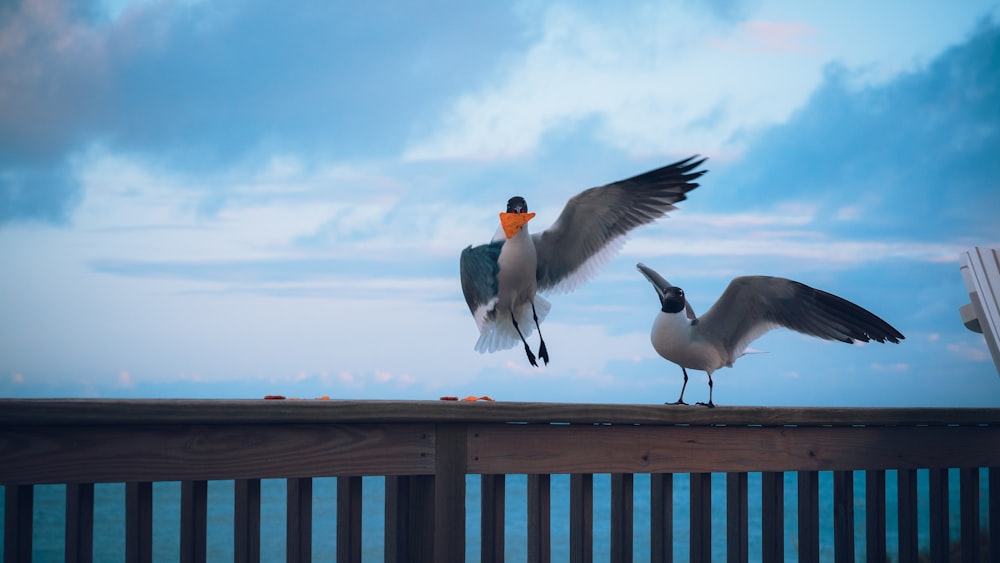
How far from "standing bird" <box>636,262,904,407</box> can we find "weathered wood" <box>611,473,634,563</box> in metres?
0.48

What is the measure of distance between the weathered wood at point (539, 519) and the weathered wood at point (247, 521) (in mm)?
634

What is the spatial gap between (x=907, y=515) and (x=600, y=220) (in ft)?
5.39

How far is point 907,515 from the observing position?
2656mm

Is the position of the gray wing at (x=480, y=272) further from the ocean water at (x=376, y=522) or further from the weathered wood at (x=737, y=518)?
the ocean water at (x=376, y=522)

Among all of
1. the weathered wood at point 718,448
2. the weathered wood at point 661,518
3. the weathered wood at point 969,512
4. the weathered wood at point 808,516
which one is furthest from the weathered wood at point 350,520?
the weathered wood at point 969,512

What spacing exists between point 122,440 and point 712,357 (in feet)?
5.84

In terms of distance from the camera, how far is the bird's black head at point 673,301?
114 inches

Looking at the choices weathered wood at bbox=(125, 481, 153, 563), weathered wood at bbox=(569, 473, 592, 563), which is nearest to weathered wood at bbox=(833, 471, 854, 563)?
weathered wood at bbox=(569, 473, 592, 563)

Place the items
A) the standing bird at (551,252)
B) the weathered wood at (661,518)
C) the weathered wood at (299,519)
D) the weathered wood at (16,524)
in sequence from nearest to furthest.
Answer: the weathered wood at (16,524) → the weathered wood at (299,519) → the weathered wood at (661,518) → the standing bird at (551,252)

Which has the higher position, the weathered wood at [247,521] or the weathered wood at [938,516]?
the weathered wood at [247,521]

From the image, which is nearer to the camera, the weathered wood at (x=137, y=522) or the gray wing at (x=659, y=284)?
the weathered wood at (x=137, y=522)

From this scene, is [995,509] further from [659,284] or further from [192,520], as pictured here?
[192,520]

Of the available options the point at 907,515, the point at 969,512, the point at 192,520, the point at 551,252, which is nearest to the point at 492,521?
the point at 192,520

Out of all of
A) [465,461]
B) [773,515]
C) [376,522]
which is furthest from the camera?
[376,522]
